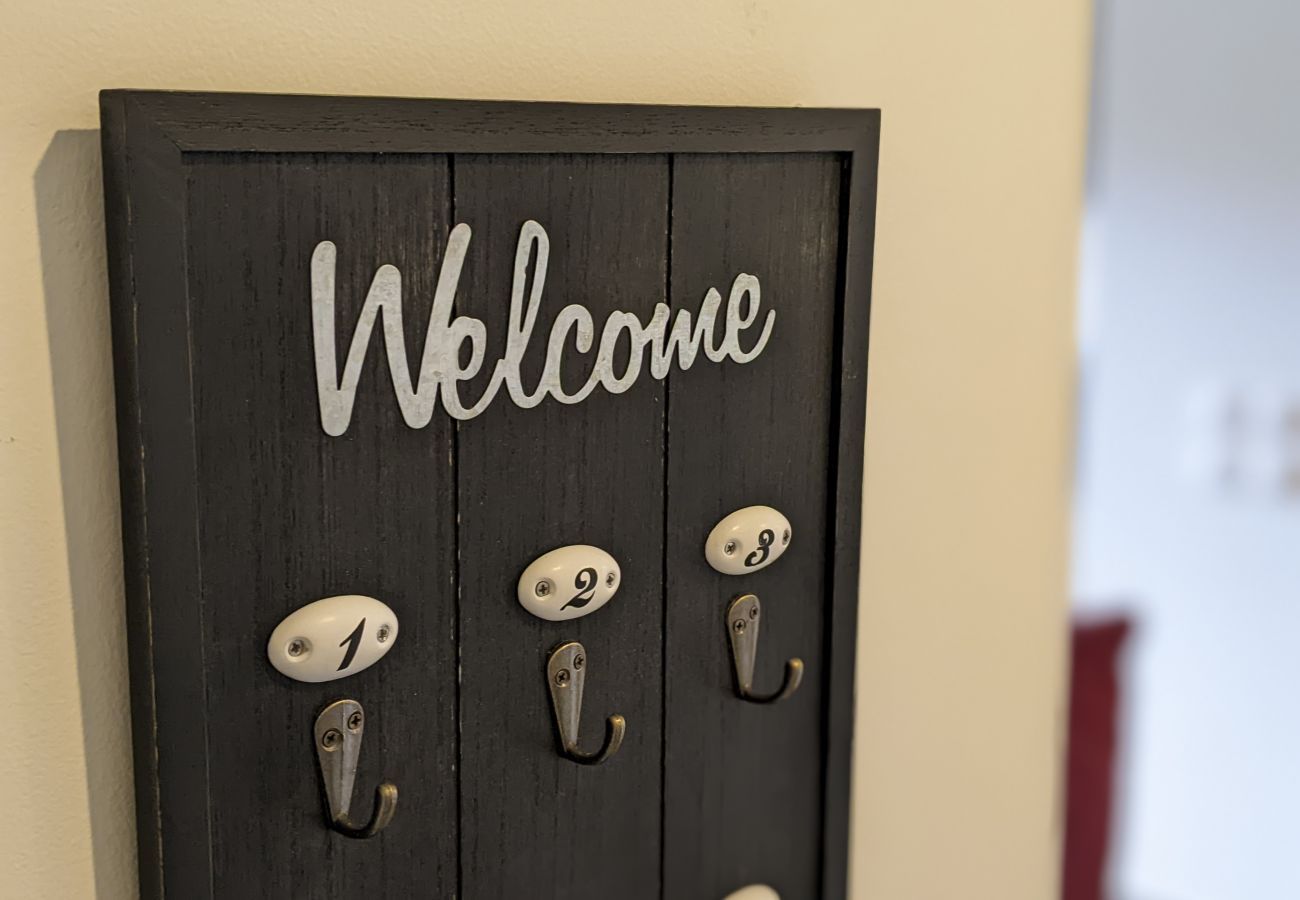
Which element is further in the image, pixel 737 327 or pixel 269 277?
pixel 737 327

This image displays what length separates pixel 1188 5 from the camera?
178 cm

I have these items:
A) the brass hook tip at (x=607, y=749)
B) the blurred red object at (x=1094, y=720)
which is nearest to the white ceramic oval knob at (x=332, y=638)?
the brass hook tip at (x=607, y=749)

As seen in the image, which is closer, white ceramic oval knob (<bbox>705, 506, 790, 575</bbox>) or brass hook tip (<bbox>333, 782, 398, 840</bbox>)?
brass hook tip (<bbox>333, 782, 398, 840</bbox>)

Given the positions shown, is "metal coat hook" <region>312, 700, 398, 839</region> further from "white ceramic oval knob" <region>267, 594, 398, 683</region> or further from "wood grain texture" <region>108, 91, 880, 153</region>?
"wood grain texture" <region>108, 91, 880, 153</region>

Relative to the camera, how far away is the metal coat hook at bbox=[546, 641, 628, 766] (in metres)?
0.52

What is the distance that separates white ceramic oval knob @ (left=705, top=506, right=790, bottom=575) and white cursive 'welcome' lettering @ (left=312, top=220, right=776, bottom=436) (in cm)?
7

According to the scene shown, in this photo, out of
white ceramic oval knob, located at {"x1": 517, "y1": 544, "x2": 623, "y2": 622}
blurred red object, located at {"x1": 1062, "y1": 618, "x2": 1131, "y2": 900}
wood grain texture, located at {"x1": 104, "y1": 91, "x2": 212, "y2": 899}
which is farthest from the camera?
blurred red object, located at {"x1": 1062, "y1": 618, "x2": 1131, "y2": 900}

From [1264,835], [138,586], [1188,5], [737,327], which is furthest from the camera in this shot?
[1264,835]

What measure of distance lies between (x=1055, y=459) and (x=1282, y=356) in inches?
49.4

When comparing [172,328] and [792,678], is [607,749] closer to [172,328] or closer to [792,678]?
[792,678]

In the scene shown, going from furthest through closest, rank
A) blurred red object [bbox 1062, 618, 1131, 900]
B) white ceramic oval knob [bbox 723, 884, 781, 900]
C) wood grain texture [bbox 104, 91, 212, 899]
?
blurred red object [bbox 1062, 618, 1131, 900] → white ceramic oval knob [bbox 723, 884, 781, 900] → wood grain texture [bbox 104, 91, 212, 899]

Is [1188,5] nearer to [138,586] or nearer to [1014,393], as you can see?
[1014,393]

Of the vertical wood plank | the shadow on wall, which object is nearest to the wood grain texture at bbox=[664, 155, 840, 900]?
the vertical wood plank

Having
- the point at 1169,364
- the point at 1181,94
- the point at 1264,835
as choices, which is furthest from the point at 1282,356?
the point at 1264,835
